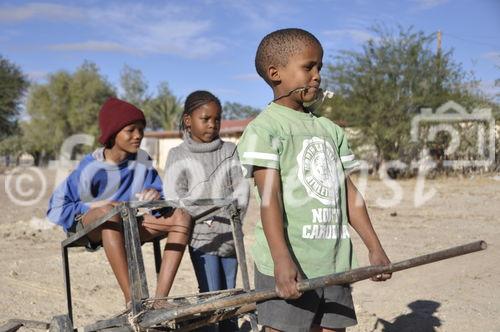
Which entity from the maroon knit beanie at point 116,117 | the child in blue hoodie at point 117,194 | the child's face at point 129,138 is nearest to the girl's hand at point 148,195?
the child in blue hoodie at point 117,194

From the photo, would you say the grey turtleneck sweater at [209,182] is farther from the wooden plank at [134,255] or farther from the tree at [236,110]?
the tree at [236,110]

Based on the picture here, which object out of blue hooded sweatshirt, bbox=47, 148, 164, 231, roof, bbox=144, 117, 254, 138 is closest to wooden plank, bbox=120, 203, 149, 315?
blue hooded sweatshirt, bbox=47, 148, 164, 231

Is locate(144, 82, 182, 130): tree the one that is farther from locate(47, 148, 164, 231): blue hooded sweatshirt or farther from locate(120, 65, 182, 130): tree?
locate(47, 148, 164, 231): blue hooded sweatshirt

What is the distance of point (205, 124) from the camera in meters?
3.83

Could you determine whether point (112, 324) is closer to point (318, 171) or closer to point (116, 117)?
point (318, 171)

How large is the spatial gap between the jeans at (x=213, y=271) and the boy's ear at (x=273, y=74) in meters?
1.57

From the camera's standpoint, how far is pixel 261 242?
2.33 m

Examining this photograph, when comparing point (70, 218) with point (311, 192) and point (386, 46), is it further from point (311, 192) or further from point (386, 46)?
point (386, 46)

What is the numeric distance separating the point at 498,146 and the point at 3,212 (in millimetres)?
15825

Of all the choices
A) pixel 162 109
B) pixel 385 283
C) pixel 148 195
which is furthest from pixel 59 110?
pixel 148 195

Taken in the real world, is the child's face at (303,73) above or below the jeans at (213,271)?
above

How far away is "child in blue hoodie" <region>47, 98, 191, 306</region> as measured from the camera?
305 centimetres

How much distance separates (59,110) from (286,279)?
54470 millimetres

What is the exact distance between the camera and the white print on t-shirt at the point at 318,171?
2320 millimetres
